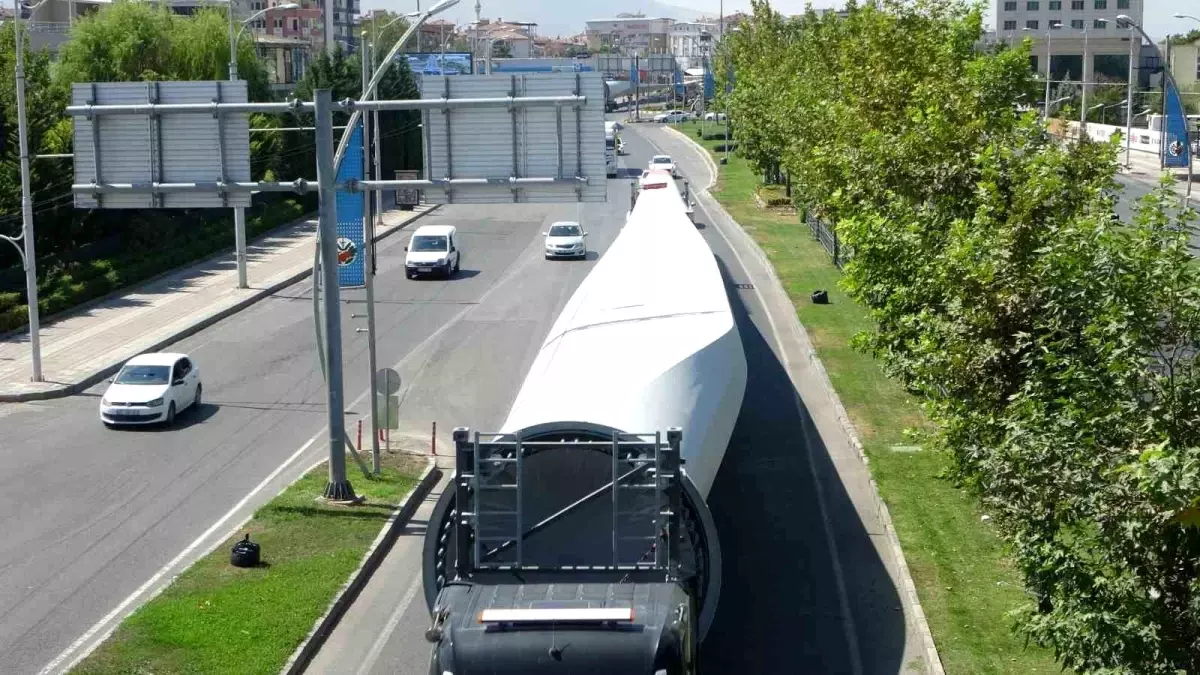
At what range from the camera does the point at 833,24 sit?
172ft

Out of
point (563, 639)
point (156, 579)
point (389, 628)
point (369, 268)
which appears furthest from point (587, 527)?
point (369, 268)

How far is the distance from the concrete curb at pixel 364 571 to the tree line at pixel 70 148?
68.5ft

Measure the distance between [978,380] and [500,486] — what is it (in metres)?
5.52

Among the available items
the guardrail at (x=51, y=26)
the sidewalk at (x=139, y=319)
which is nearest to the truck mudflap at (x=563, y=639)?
the sidewalk at (x=139, y=319)

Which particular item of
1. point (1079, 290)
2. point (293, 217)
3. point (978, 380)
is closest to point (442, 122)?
point (978, 380)

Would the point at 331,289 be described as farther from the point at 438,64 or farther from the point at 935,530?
the point at 438,64

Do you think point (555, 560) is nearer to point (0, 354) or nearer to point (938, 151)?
point (938, 151)

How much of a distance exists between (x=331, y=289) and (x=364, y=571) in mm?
5000

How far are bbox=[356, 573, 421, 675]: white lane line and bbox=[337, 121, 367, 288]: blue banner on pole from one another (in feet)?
21.1

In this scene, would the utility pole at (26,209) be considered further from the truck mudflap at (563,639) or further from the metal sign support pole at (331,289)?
the truck mudflap at (563,639)

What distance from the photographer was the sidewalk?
1373 inches

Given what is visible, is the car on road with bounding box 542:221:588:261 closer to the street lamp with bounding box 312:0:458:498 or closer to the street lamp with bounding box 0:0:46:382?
the street lamp with bounding box 0:0:46:382

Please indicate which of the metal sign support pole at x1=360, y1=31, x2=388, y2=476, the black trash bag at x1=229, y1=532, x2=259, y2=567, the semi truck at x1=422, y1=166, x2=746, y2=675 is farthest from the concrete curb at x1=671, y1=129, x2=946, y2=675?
the black trash bag at x1=229, y1=532, x2=259, y2=567

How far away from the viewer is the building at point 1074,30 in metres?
134
